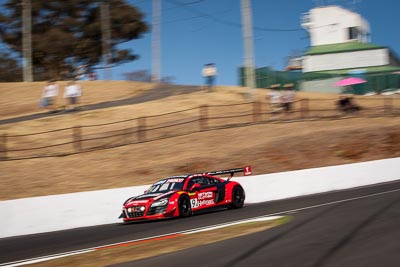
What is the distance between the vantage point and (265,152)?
2694 centimetres

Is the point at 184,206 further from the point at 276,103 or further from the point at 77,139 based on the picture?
the point at 276,103

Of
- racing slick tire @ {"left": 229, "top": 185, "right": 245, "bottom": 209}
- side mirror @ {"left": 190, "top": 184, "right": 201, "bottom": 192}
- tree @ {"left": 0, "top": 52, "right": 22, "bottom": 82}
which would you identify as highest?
tree @ {"left": 0, "top": 52, "right": 22, "bottom": 82}

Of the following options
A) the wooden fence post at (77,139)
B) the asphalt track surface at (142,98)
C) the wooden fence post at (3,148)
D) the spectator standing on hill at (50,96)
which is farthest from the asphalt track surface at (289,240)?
the asphalt track surface at (142,98)

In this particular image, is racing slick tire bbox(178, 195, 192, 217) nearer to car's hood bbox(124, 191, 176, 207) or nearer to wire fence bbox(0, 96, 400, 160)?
car's hood bbox(124, 191, 176, 207)

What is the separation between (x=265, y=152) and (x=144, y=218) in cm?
1289

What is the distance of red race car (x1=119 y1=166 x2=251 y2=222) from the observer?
1495 centimetres

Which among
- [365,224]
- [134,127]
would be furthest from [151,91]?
[365,224]

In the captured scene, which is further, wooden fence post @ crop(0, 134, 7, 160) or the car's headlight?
wooden fence post @ crop(0, 134, 7, 160)

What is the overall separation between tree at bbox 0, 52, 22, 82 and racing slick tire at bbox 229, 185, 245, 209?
57.6 m

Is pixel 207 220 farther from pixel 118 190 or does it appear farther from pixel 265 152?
pixel 265 152

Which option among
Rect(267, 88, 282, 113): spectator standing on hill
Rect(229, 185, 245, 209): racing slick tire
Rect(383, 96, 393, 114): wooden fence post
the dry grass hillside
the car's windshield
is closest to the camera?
the car's windshield

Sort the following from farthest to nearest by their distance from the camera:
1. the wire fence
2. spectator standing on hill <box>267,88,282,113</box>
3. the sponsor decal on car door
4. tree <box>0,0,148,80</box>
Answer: tree <box>0,0,148,80</box>
spectator standing on hill <box>267,88,282,113</box>
the wire fence
the sponsor decal on car door


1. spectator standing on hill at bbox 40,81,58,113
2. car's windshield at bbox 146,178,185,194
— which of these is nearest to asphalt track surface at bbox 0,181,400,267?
car's windshield at bbox 146,178,185,194

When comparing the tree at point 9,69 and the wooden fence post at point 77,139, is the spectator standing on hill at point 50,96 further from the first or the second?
the tree at point 9,69
